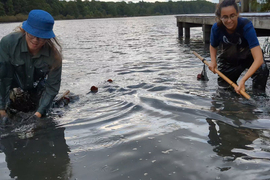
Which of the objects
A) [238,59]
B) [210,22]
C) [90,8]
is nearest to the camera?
[238,59]

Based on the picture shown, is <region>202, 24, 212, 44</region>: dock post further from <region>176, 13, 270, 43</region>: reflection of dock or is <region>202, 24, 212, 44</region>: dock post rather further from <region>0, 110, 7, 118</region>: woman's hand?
<region>0, 110, 7, 118</region>: woman's hand

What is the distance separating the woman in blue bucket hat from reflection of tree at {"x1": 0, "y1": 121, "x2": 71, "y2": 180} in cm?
45

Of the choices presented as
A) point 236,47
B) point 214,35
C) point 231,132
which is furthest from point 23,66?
point 236,47

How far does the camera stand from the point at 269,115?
13.8ft

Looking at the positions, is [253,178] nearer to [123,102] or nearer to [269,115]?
[269,115]

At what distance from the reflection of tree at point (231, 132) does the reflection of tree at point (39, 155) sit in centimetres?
172

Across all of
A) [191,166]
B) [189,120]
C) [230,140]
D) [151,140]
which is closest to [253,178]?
[191,166]

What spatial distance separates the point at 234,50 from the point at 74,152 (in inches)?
133

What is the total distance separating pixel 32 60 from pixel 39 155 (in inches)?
52.9

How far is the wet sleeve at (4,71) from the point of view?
12.4 feet

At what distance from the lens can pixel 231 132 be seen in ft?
12.2

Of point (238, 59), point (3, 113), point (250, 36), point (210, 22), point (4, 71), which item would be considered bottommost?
point (3, 113)

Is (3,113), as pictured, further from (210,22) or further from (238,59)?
(210,22)

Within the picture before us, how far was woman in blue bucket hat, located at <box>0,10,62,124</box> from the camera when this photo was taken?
11.4 feet
